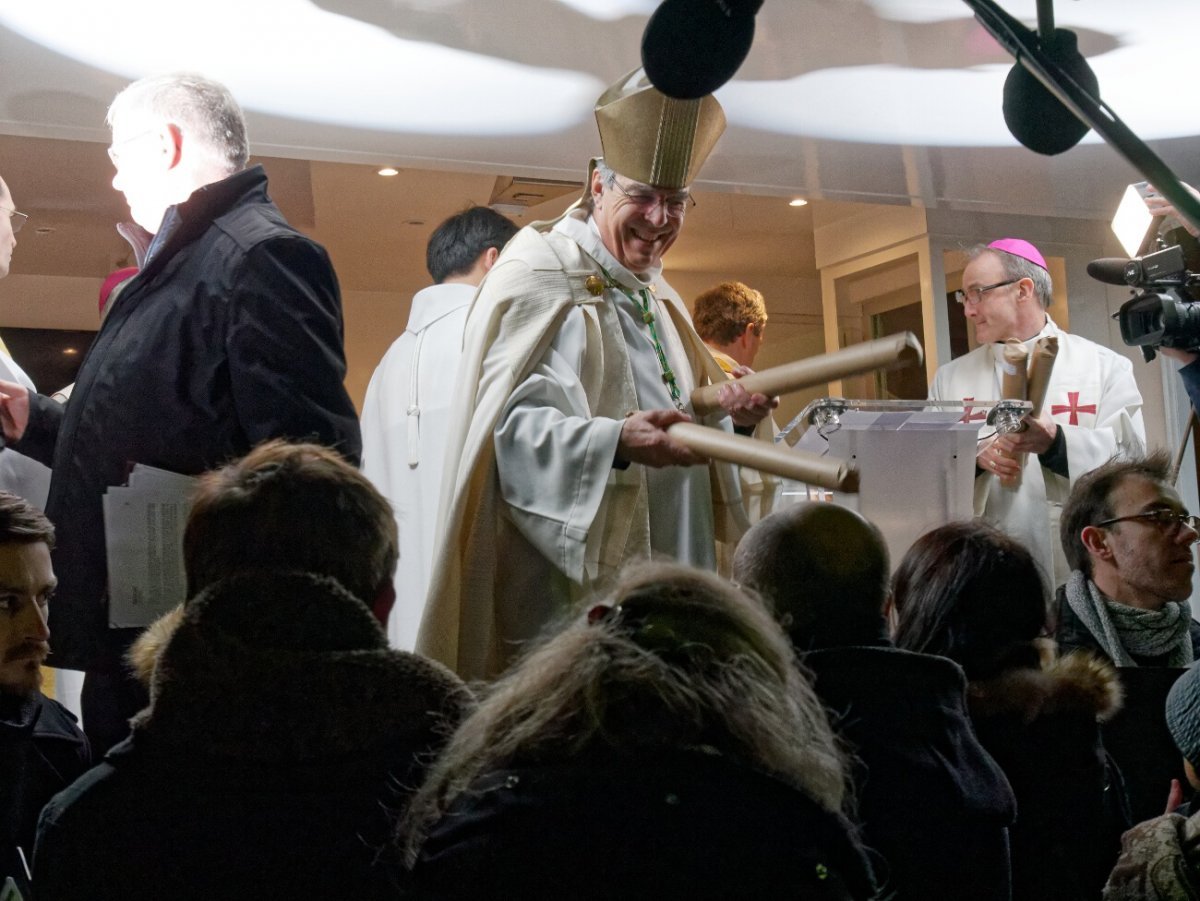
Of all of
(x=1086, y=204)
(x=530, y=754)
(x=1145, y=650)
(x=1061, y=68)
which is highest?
(x=1086, y=204)

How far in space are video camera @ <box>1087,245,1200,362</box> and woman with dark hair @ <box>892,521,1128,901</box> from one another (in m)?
0.65

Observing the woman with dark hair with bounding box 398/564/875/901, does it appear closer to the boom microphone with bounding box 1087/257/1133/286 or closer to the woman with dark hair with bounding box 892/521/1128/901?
the woman with dark hair with bounding box 892/521/1128/901

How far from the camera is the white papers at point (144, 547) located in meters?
2.50

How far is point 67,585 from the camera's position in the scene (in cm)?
258

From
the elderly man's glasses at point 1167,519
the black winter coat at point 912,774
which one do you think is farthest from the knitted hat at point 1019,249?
the black winter coat at point 912,774

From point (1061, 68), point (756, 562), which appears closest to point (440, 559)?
point (756, 562)

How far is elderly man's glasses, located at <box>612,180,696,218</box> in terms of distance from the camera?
3090 millimetres

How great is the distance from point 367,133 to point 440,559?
2.15 meters

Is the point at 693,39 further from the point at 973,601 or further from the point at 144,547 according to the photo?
the point at 144,547

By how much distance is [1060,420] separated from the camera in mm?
5152

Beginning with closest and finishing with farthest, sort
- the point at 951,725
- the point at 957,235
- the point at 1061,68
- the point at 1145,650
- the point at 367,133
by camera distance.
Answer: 1. the point at 1061,68
2. the point at 951,725
3. the point at 1145,650
4. the point at 367,133
5. the point at 957,235

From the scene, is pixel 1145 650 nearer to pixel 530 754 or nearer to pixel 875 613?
pixel 875 613

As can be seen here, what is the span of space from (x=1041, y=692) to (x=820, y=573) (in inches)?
20.2

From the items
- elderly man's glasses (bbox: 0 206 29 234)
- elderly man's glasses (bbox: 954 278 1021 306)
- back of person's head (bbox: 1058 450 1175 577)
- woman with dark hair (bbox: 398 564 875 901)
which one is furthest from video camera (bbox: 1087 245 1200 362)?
elderly man's glasses (bbox: 0 206 29 234)
